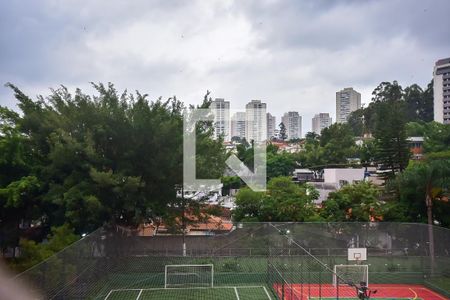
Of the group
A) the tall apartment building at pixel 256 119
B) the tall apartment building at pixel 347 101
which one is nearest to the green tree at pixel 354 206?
the tall apartment building at pixel 256 119

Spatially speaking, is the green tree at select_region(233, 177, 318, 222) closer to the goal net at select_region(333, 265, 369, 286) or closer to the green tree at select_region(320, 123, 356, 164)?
the goal net at select_region(333, 265, 369, 286)

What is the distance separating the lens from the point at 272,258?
9039 mm

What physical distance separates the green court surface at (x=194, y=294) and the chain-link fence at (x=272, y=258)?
20 millimetres

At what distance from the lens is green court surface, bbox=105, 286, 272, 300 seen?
8039 millimetres

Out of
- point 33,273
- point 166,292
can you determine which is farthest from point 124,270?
point 33,273

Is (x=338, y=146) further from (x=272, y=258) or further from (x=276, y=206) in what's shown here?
(x=272, y=258)

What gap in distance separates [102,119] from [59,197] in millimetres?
1913

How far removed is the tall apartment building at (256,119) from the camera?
18.9 m

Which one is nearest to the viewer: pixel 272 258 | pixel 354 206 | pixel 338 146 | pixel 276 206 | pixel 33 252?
pixel 33 252

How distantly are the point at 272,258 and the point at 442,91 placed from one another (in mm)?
38525

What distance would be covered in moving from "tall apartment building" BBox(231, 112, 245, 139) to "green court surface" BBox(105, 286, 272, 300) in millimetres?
9025

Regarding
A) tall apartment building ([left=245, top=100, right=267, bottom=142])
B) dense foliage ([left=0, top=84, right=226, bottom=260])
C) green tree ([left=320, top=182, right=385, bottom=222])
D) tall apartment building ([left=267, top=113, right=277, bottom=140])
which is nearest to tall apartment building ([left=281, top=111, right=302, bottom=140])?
tall apartment building ([left=267, top=113, right=277, bottom=140])

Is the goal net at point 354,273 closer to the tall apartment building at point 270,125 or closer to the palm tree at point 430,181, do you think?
the palm tree at point 430,181

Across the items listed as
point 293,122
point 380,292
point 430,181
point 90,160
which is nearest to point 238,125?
point 430,181
